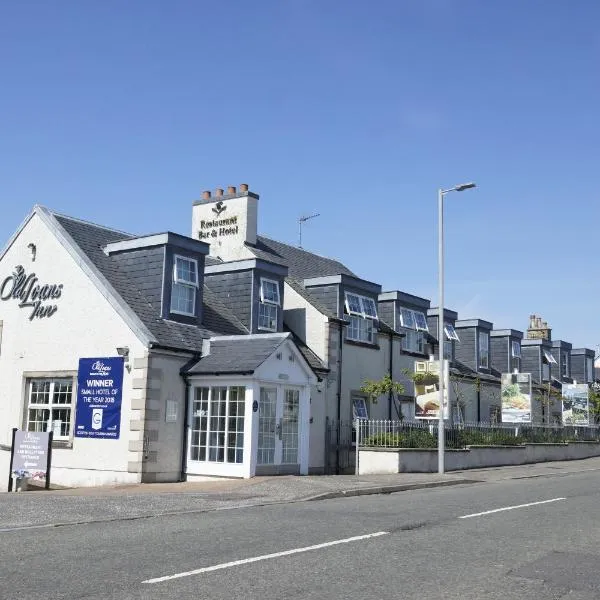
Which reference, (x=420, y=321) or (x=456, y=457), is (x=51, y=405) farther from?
(x=420, y=321)

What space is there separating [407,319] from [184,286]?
40.7 feet

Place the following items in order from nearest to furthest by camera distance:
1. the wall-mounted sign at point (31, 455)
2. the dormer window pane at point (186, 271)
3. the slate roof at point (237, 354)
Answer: the wall-mounted sign at point (31, 455), the slate roof at point (237, 354), the dormer window pane at point (186, 271)

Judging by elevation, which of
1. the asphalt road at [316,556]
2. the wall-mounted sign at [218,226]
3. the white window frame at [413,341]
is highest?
the wall-mounted sign at [218,226]

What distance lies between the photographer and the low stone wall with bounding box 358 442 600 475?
23547 millimetres

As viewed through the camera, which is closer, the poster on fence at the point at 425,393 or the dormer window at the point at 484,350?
the poster on fence at the point at 425,393

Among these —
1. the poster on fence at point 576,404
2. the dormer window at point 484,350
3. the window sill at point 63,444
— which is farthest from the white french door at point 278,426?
the poster on fence at point 576,404

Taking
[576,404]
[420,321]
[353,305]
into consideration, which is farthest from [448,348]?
[353,305]

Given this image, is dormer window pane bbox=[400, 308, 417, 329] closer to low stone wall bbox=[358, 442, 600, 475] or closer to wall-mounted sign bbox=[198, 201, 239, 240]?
low stone wall bbox=[358, 442, 600, 475]

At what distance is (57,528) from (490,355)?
34341 millimetres

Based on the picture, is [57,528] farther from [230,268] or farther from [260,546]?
[230,268]

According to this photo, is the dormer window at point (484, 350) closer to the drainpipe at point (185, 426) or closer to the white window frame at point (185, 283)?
the white window frame at point (185, 283)

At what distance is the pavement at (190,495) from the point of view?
41.7 feet

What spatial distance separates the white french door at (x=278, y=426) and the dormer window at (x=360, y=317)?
21.2 feet

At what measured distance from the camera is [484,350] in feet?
134
